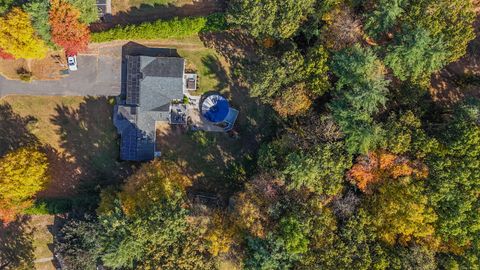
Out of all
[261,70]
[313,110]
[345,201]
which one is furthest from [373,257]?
[261,70]

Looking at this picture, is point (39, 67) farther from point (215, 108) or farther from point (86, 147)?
point (215, 108)

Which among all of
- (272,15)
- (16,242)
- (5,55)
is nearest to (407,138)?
(272,15)

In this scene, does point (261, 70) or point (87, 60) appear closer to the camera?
point (261, 70)

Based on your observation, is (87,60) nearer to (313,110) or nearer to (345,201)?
(313,110)

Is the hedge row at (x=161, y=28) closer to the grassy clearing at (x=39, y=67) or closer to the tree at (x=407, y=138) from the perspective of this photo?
the grassy clearing at (x=39, y=67)

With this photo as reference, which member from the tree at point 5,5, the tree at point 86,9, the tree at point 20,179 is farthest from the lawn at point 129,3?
the tree at point 20,179
